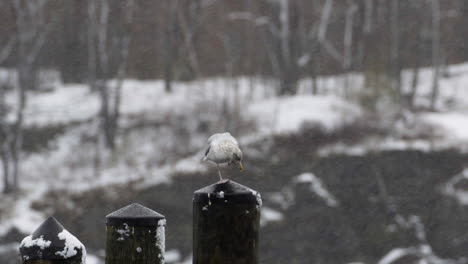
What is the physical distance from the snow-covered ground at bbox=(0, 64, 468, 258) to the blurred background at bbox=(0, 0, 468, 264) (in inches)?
2.9

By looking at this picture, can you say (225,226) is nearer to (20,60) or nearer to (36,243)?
(36,243)

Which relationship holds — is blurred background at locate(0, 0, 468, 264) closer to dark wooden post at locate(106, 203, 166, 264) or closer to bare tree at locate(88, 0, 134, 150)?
bare tree at locate(88, 0, 134, 150)

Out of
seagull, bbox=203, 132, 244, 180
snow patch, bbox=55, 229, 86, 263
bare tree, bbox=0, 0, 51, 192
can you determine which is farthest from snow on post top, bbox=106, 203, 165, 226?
bare tree, bbox=0, 0, 51, 192

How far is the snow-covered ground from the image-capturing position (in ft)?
76.7

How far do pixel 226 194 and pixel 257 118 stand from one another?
23.9m

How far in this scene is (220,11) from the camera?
98.3 feet

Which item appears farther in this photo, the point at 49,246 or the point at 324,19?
the point at 324,19

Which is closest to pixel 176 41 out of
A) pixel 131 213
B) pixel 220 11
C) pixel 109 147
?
pixel 220 11

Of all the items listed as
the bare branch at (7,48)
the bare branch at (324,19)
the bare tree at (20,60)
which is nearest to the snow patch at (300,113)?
the bare branch at (324,19)

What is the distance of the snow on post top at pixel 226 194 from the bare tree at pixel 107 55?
23708mm

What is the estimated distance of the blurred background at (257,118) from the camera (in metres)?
20.7

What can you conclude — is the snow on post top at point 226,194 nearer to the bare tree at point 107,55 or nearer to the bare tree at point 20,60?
the bare tree at point 20,60

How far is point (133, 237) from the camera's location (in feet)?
7.64

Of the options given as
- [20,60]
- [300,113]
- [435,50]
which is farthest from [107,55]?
[435,50]
